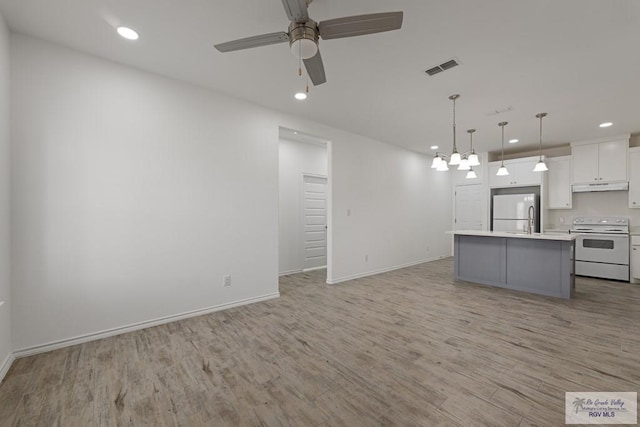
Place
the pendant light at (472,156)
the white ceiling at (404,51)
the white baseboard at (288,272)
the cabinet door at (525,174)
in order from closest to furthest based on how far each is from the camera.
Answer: the white ceiling at (404,51)
the pendant light at (472,156)
the white baseboard at (288,272)
the cabinet door at (525,174)

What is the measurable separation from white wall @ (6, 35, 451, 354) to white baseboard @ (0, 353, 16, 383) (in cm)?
9

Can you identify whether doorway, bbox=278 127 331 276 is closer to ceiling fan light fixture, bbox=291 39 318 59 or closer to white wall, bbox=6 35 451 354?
white wall, bbox=6 35 451 354

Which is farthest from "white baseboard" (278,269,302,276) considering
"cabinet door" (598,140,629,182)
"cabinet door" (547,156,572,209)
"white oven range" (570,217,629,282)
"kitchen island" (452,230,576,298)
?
"cabinet door" (598,140,629,182)

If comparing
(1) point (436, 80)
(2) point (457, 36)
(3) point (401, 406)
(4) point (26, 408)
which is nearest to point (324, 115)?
(1) point (436, 80)

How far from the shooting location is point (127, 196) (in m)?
2.87

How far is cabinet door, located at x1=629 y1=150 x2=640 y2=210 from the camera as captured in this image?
4945mm

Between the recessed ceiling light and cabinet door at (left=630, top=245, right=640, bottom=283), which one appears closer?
the recessed ceiling light

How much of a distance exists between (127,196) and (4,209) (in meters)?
0.88

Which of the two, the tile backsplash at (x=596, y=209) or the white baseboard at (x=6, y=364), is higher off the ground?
the tile backsplash at (x=596, y=209)

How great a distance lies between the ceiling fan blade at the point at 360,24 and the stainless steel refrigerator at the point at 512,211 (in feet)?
19.8

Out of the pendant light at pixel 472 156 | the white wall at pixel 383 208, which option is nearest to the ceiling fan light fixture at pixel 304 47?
the pendant light at pixel 472 156

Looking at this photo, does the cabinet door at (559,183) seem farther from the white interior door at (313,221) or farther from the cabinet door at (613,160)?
the white interior door at (313,221)

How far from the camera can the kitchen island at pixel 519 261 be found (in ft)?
12.8

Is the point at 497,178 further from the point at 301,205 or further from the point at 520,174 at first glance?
the point at 301,205
